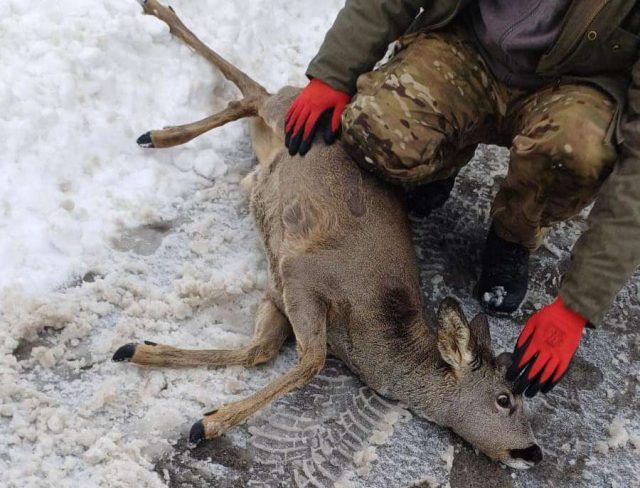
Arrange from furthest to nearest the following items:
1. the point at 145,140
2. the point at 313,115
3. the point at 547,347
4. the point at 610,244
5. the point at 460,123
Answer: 1. the point at 145,140
2. the point at 313,115
3. the point at 460,123
4. the point at 547,347
5. the point at 610,244

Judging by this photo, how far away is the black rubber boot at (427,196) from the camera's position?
179 inches

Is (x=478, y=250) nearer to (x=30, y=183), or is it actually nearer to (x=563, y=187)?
(x=563, y=187)

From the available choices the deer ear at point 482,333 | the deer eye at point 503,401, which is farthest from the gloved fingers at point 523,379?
the deer ear at point 482,333

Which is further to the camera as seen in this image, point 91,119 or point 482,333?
point 91,119

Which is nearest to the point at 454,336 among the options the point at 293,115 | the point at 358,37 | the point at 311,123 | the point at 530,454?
the point at 530,454

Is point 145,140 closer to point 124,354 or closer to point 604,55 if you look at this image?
point 124,354

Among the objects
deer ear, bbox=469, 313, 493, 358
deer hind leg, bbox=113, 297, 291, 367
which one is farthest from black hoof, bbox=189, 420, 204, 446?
deer ear, bbox=469, 313, 493, 358

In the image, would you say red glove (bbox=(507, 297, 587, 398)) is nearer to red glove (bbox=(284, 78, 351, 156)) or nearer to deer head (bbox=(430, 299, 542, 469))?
deer head (bbox=(430, 299, 542, 469))

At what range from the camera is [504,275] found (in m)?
4.18

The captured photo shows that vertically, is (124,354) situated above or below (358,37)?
below

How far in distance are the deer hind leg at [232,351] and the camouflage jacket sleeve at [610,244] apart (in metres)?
1.33

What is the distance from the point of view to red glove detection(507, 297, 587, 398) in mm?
3217

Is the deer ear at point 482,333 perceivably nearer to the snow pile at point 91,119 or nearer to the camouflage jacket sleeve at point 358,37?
the camouflage jacket sleeve at point 358,37

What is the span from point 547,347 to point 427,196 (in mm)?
1528
